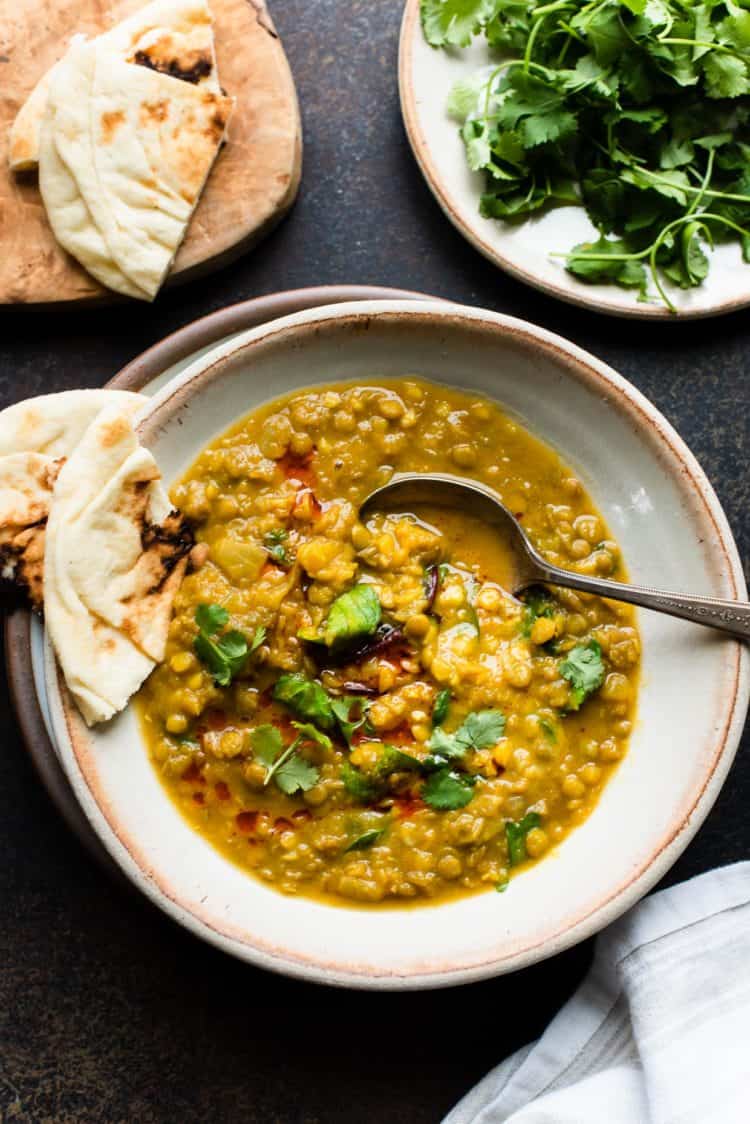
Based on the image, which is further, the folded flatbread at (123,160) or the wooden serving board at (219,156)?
the wooden serving board at (219,156)

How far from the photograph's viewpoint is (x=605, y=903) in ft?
11.3

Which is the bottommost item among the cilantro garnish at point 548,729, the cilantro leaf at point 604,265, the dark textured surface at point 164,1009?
the dark textured surface at point 164,1009

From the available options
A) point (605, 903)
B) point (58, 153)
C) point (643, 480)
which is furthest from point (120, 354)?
point (605, 903)

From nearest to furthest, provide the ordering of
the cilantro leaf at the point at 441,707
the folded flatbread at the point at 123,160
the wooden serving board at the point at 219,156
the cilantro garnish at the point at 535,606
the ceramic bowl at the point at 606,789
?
the ceramic bowl at the point at 606,789, the cilantro leaf at the point at 441,707, the cilantro garnish at the point at 535,606, the folded flatbread at the point at 123,160, the wooden serving board at the point at 219,156

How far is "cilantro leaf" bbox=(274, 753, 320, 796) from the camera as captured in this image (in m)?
3.50

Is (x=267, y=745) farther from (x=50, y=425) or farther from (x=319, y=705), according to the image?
(x=50, y=425)

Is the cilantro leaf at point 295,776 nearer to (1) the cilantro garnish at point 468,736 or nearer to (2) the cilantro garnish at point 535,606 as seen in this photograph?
(1) the cilantro garnish at point 468,736

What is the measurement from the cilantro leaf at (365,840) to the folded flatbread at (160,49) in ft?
9.22

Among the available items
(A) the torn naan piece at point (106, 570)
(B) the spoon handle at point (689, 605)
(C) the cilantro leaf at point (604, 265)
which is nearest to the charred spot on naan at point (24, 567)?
(A) the torn naan piece at point (106, 570)

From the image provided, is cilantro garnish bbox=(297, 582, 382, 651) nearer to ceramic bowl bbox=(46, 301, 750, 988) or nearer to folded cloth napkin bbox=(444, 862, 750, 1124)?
ceramic bowl bbox=(46, 301, 750, 988)

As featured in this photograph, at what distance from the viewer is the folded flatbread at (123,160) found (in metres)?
3.93

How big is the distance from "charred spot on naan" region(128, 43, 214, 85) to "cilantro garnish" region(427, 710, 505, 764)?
103 inches

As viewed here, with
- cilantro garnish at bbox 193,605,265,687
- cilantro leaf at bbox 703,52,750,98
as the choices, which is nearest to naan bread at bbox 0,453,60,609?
cilantro garnish at bbox 193,605,265,687

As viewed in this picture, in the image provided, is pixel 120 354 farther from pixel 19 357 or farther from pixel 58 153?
pixel 58 153
